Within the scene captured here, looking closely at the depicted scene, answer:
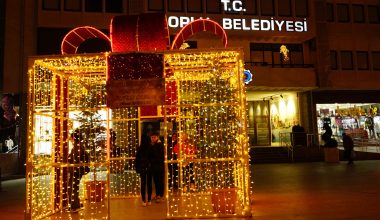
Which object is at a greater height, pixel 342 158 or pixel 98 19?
pixel 98 19

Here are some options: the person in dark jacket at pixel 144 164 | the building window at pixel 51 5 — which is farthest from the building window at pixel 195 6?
the person in dark jacket at pixel 144 164

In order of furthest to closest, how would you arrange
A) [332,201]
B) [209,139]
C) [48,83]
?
[48,83] < [332,201] < [209,139]

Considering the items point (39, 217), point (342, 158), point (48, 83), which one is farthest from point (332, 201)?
point (342, 158)

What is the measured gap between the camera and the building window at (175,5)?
25541mm

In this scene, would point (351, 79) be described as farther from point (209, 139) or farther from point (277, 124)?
point (209, 139)

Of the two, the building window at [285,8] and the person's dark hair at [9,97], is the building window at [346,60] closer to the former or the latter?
the building window at [285,8]

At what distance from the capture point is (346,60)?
28.3 m

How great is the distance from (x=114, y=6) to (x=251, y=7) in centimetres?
868

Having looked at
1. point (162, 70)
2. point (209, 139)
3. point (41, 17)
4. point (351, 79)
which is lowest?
point (209, 139)

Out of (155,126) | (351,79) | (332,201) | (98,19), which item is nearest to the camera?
(332,201)

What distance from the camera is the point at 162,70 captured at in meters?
8.55

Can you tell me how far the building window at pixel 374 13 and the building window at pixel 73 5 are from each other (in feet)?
65.0

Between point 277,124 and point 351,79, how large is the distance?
19.5 ft

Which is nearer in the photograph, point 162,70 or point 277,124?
point 162,70
